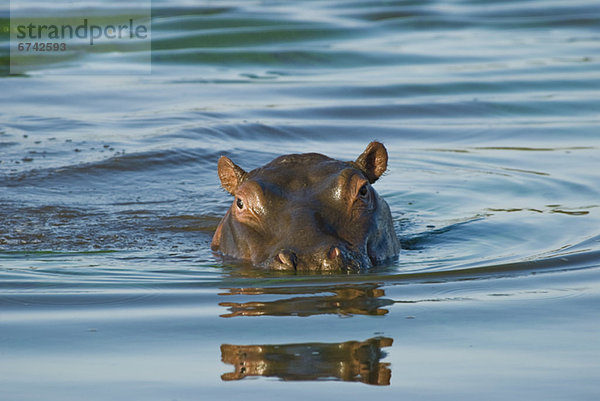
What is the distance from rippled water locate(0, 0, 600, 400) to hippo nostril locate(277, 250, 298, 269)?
0.31ft

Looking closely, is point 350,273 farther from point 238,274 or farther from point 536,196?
point 536,196

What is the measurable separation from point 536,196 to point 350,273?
4.81 m

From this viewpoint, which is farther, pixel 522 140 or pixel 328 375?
pixel 522 140

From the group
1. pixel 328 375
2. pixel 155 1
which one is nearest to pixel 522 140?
pixel 328 375

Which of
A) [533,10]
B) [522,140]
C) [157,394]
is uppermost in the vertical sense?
[533,10]

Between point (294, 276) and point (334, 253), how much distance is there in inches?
12.5

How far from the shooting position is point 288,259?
6.80 m

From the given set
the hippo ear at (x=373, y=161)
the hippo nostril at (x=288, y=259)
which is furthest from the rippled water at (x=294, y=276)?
the hippo ear at (x=373, y=161)

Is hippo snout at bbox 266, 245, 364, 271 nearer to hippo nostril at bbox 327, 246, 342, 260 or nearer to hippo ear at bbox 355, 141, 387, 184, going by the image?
hippo nostril at bbox 327, 246, 342, 260

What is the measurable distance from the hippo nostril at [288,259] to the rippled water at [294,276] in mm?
95

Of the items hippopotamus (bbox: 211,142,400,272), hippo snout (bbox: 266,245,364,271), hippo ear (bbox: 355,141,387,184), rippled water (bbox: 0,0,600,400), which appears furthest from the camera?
hippo ear (bbox: 355,141,387,184)

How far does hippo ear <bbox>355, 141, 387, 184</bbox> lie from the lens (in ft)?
27.9

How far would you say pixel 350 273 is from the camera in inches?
269

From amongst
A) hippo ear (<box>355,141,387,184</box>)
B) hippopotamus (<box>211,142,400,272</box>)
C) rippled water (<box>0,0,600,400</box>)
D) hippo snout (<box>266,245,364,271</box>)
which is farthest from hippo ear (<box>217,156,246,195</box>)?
hippo snout (<box>266,245,364,271</box>)
